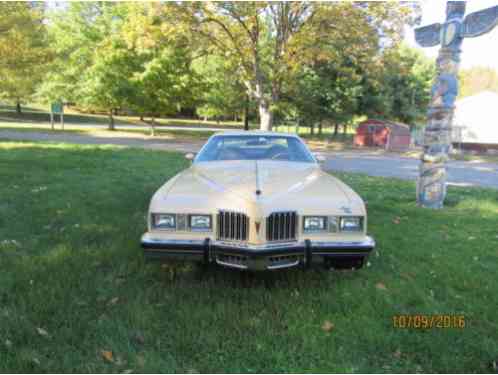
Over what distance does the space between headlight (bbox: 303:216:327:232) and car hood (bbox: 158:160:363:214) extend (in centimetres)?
8

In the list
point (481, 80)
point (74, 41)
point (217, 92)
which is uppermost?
point (481, 80)

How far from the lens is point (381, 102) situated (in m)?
28.6

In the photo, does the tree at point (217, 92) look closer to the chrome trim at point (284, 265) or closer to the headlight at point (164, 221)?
the headlight at point (164, 221)

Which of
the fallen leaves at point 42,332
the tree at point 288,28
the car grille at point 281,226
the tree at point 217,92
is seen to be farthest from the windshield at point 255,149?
the tree at point 217,92

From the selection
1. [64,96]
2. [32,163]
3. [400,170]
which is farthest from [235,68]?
[64,96]

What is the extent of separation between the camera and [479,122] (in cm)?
2531

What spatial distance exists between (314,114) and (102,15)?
54.8 ft

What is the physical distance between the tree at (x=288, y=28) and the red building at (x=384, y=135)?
10.0 m

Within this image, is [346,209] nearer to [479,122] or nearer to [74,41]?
[74,41]

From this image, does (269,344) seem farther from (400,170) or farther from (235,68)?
(235,68)

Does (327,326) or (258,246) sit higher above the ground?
(258,246)

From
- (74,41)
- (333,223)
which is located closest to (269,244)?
(333,223)

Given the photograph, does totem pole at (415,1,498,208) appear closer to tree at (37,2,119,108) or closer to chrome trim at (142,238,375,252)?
chrome trim at (142,238,375,252)

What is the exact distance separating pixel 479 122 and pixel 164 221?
92.6 ft
